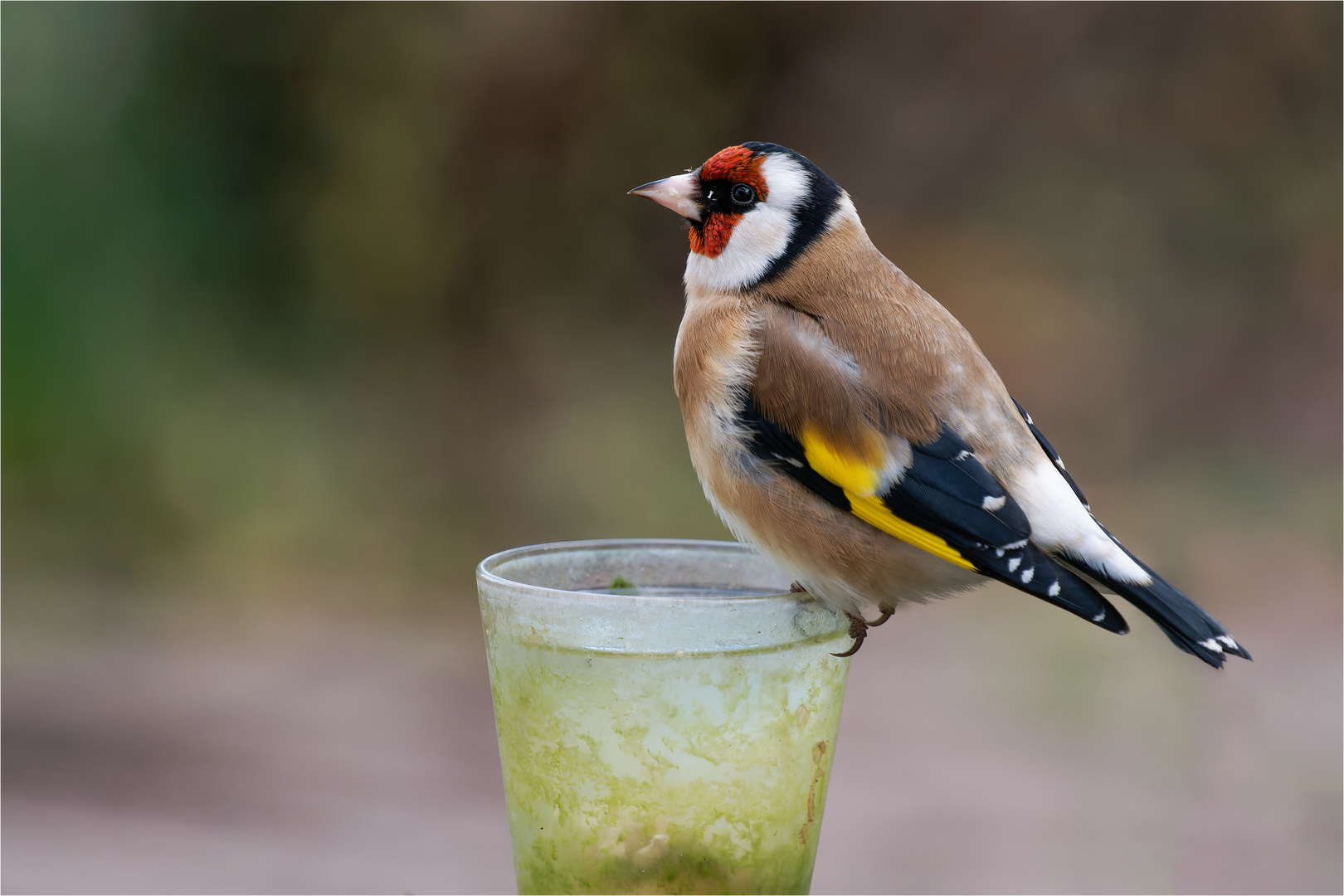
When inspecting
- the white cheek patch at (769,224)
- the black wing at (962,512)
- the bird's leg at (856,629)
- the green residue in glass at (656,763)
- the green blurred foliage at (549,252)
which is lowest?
the green residue in glass at (656,763)

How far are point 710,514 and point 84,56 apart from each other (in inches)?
99.2

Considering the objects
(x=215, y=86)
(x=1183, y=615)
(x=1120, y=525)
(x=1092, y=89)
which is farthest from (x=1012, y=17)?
(x=1183, y=615)

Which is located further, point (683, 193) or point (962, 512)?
point (683, 193)

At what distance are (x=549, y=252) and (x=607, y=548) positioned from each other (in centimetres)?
331

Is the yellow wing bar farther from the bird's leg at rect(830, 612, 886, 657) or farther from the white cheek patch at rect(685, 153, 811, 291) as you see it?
the white cheek patch at rect(685, 153, 811, 291)

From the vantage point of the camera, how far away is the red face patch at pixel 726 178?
1.65 metres

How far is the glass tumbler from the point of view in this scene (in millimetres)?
1111

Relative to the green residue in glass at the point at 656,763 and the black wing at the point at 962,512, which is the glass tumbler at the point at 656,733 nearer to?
the green residue in glass at the point at 656,763

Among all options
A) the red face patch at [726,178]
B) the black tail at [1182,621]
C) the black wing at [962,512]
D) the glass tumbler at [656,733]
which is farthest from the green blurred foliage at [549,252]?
the glass tumbler at [656,733]

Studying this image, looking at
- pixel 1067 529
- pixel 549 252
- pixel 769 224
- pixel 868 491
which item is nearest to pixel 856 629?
pixel 868 491

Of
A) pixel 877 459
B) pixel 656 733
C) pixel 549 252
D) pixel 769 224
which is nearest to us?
pixel 656 733

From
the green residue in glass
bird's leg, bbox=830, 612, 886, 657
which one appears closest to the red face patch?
bird's leg, bbox=830, 612, 886, 657

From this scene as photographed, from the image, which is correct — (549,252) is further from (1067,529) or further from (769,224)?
(1067,529)

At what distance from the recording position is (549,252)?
14.8ft
